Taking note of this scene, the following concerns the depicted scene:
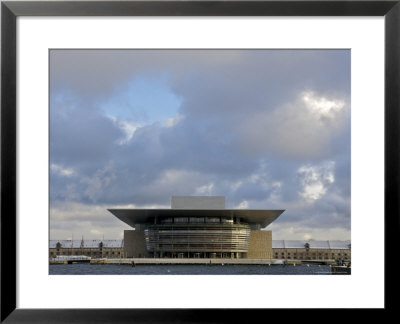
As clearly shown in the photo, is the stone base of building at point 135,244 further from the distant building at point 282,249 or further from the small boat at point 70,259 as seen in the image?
the small boat at point 70,259

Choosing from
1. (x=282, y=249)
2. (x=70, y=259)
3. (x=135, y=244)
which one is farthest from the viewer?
(x=282, y=249)

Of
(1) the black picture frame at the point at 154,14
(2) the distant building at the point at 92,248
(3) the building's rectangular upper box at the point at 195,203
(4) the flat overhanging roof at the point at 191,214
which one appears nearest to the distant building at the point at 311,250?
(4) the flat overhanging roof at the point at 191,214

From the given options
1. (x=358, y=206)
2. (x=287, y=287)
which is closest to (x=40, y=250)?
(x=287, y=287)

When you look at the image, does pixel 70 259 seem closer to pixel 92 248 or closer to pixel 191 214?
pixel 92 248

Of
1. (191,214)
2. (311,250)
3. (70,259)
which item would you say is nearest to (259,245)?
(191,214)

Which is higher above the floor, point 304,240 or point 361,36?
point 361,36

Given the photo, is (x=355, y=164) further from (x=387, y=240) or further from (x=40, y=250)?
(x=40, y=250)
